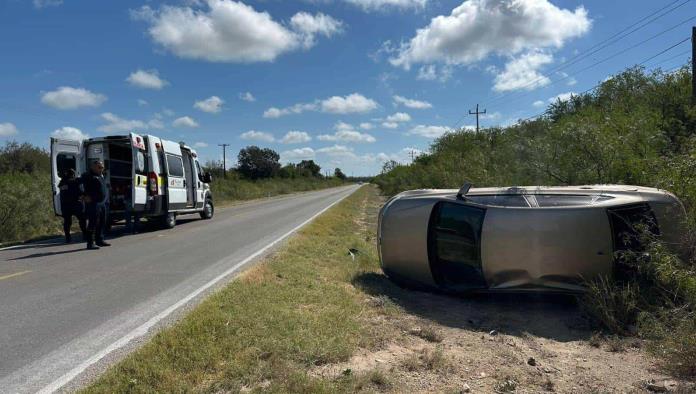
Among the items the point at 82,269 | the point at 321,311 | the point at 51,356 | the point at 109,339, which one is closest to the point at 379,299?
the point at 321,311

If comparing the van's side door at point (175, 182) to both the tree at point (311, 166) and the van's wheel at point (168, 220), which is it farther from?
the tree at point (311, 166)

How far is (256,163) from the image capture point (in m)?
90.7

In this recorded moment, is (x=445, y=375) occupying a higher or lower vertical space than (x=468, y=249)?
lower

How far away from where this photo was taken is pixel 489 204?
6.29 metres

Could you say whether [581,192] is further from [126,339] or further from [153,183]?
Result: [153,183]

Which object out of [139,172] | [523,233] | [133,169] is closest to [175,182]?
[139,172]

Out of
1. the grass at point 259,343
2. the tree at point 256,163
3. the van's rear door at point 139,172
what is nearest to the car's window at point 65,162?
the van's rear door at point 139,172

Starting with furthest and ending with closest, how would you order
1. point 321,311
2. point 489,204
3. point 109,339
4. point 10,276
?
point 10,276 < point 489,204 < point 321,311 < point 109,339

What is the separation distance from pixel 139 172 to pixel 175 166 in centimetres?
231

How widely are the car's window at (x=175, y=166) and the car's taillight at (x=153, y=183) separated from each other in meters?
1.03

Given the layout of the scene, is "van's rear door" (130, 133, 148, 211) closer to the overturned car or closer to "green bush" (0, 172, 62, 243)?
"green bush" (0, 172, 62, 243)

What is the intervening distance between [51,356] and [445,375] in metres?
3.48

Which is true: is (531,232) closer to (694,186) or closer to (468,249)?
(468,249)

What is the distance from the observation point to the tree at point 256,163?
90125 mm
